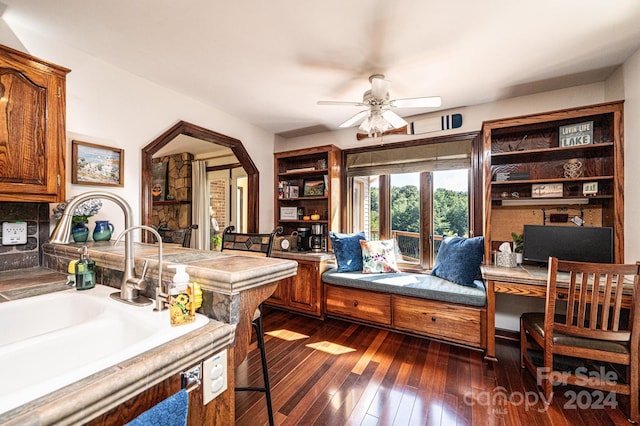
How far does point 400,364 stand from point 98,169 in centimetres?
297

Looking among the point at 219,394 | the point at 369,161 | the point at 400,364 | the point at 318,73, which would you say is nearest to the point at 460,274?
the point at 400,364

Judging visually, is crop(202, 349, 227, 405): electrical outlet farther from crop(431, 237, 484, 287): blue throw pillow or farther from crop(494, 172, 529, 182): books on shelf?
crop(494, 172, 529, 182): books on shelf

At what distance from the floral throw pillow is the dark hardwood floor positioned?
0.79 meters

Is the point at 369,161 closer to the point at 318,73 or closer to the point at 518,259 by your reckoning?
the point at 318,73

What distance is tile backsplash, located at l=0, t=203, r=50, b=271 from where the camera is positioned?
1690mm

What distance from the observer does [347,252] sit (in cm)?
329

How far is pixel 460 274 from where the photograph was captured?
2699 mm

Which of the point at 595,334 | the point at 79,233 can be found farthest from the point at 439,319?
the point at 79,233

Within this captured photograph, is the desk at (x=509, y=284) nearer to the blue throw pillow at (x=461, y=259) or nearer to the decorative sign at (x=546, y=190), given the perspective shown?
the blue throw pillow at (x=461, y=259)

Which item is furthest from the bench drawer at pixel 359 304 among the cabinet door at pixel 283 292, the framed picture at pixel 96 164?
the framed picture at pixel 96 164

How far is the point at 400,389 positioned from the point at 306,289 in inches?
63.1

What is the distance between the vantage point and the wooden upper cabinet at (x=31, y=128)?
1454 millimetres

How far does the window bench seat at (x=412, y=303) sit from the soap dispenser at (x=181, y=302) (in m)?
2.27

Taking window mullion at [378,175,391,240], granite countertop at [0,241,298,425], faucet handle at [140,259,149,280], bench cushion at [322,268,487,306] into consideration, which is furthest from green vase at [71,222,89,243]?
window mullion at [378,175,391,240]
